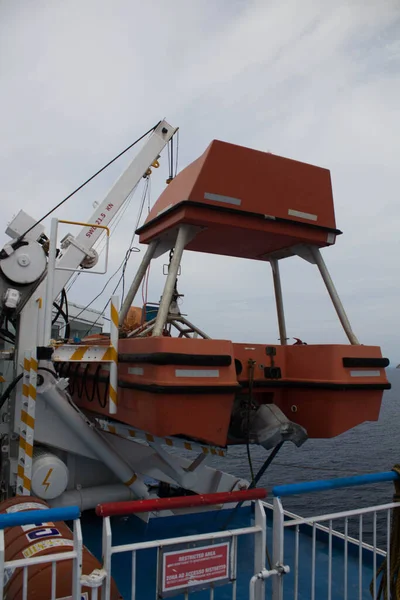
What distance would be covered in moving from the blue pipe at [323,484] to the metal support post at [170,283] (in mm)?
1433

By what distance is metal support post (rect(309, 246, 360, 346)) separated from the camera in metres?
4.51

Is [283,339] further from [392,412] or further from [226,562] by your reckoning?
[392,412]

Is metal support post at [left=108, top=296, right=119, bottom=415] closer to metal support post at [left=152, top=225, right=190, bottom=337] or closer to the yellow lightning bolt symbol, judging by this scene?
metal support post at [left=152, top=225, right=190, bottom=337]

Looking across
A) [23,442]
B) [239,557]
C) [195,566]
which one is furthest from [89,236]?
[195,566]

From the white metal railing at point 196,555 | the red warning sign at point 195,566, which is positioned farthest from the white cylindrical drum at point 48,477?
the red warning sign at point 195,566

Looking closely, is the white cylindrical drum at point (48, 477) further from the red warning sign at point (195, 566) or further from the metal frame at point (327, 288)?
the metal frame at point (327, 288)

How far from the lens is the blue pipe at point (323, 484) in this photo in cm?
270

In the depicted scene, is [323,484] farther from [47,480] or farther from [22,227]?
[22,227]

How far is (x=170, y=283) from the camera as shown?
3.96 meters

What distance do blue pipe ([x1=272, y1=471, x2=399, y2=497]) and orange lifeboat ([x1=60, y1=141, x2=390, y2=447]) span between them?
85 cm

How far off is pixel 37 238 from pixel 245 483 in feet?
11.4

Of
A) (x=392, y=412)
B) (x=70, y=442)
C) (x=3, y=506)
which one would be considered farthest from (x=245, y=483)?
(x=392, y=412)

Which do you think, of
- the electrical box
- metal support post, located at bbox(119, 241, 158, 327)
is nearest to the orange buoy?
metal support post, located at bbox(119, 241, 158, 327)

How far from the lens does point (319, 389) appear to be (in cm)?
410
